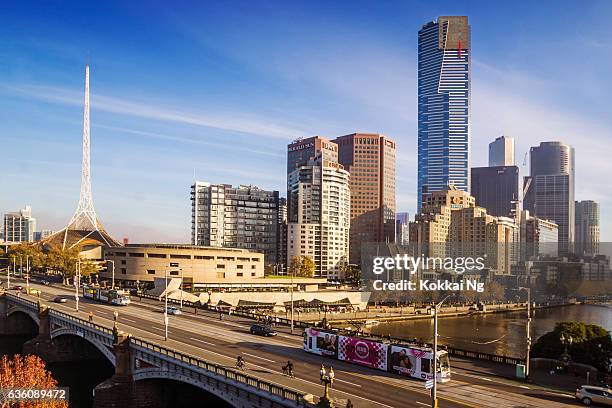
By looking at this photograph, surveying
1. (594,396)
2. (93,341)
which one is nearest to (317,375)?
(594,396)

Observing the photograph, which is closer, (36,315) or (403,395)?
(403,395)

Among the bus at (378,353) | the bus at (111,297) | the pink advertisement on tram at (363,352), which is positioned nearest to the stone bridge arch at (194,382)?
the bus at (378,353)

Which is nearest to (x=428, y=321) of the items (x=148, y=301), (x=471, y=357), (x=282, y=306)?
(x=282, y=306)

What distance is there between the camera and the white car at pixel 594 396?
149ft

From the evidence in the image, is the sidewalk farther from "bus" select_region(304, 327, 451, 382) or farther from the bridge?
the bridge

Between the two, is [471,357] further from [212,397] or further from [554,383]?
[212,397]

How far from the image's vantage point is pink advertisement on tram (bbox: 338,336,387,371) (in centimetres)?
5662

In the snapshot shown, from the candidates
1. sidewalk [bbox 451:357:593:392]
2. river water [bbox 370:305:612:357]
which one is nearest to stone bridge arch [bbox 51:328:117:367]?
sidewalk [bbox 451:357:593:392]

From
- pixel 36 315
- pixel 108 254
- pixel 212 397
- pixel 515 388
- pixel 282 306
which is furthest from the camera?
pixel 108 254

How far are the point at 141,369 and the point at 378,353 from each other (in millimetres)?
25652

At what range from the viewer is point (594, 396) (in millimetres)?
45594

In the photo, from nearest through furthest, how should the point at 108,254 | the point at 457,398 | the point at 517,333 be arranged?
the point at 457,398
the point at 517,333
the point at 108,254

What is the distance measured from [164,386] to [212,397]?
5603 mm

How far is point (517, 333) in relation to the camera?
159 meters
